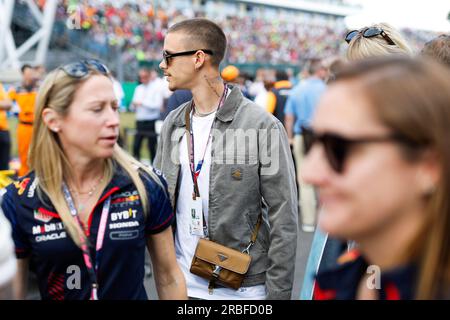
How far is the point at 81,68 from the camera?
7.53ft

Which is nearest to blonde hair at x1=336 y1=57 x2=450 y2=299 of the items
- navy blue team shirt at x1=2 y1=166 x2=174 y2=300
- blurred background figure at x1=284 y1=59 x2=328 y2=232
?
navy blue team shirt at x1=2 y1=166 x2=174 y2=300

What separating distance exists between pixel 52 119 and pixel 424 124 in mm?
1577

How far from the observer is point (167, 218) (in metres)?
2.39

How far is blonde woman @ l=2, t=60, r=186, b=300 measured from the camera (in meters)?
2.15

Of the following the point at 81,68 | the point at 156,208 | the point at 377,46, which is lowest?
the point at 156,208

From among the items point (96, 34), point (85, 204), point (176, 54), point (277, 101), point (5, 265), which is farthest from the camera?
point (96, 34)

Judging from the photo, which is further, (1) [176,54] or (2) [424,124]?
(1) [176,54]

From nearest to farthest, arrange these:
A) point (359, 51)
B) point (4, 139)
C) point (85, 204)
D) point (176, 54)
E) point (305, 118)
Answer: point (85, 204), point (359, 51), point (176, 54), point (305, 118), point (4, 139)

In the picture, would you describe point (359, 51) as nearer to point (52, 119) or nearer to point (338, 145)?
point (52, 119)

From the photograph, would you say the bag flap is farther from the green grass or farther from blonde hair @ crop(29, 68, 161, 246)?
the green grass

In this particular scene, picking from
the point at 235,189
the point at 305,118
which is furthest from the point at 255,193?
the point at 305,118

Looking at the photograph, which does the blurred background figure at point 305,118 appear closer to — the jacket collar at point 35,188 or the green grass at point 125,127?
the jacket collar at point 35,188

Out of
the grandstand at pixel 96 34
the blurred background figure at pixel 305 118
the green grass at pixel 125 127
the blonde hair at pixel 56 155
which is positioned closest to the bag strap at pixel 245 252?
the blonde hair at pixel 56 155
